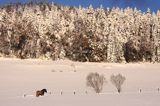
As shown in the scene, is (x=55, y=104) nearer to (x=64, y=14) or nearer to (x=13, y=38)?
(x=13, y=38)

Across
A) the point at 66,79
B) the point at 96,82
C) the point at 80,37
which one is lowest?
the point at 96,82

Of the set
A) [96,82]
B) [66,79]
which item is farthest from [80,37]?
[96,82]

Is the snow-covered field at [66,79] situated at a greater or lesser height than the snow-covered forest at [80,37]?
lesser

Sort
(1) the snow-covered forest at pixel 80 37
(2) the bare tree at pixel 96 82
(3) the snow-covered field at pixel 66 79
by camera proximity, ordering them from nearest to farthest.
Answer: (3) the snow-covered field at pixel 66 79, (2) the bare tree at pixel 96 82, (1) the snow-covered forest at pixel 80 37

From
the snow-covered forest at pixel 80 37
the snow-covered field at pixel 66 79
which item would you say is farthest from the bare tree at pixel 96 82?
the snow-covered forest at pixel 80 37

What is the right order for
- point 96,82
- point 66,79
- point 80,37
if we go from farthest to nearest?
point 80,37 → point 66,79 → point 96,82

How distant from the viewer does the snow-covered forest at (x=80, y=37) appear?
401 feet

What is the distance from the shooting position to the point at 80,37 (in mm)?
127188

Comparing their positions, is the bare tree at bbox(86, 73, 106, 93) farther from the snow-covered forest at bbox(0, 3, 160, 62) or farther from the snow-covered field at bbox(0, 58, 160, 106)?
the snow-covered forest at bbox(0, 3, 160, 62)

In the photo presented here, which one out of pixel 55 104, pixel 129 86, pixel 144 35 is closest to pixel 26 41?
pixel 144 35

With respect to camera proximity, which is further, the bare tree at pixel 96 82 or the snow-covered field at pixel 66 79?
the bare tree at pixel 96 82

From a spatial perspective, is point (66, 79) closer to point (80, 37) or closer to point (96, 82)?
point (96, 82)

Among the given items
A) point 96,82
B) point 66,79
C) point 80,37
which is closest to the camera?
point 96,82

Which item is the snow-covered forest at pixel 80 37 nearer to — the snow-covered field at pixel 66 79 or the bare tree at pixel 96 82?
the snow-covered field at pixel 66 79
